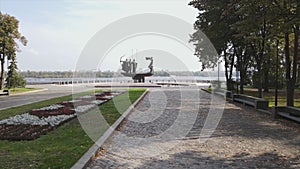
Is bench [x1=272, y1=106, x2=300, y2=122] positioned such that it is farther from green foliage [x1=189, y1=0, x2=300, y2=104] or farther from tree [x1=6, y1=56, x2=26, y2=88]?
tree [x1=6, y1=56, x2=26, y2=88]

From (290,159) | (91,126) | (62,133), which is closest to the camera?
(290,159)

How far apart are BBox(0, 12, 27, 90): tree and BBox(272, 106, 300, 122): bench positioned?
27889 mm

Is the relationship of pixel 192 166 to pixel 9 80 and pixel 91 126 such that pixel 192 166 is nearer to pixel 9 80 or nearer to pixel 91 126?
pixel 91 126

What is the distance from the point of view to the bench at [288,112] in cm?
1231

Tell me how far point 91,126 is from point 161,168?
5.11 m

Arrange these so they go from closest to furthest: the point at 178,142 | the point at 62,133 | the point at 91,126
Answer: the point at 178,142 < the point at 62,133 < the point at 91,126

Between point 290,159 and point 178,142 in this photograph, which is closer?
point 290,159

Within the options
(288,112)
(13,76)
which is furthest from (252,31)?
(13,76)

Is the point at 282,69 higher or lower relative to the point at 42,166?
higher

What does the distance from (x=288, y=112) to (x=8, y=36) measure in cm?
3023

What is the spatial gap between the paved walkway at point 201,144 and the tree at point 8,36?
83.6ft

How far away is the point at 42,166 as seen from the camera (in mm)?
6109

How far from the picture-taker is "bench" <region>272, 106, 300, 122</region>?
1231 cm

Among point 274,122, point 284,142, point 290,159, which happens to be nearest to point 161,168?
point 290,159
